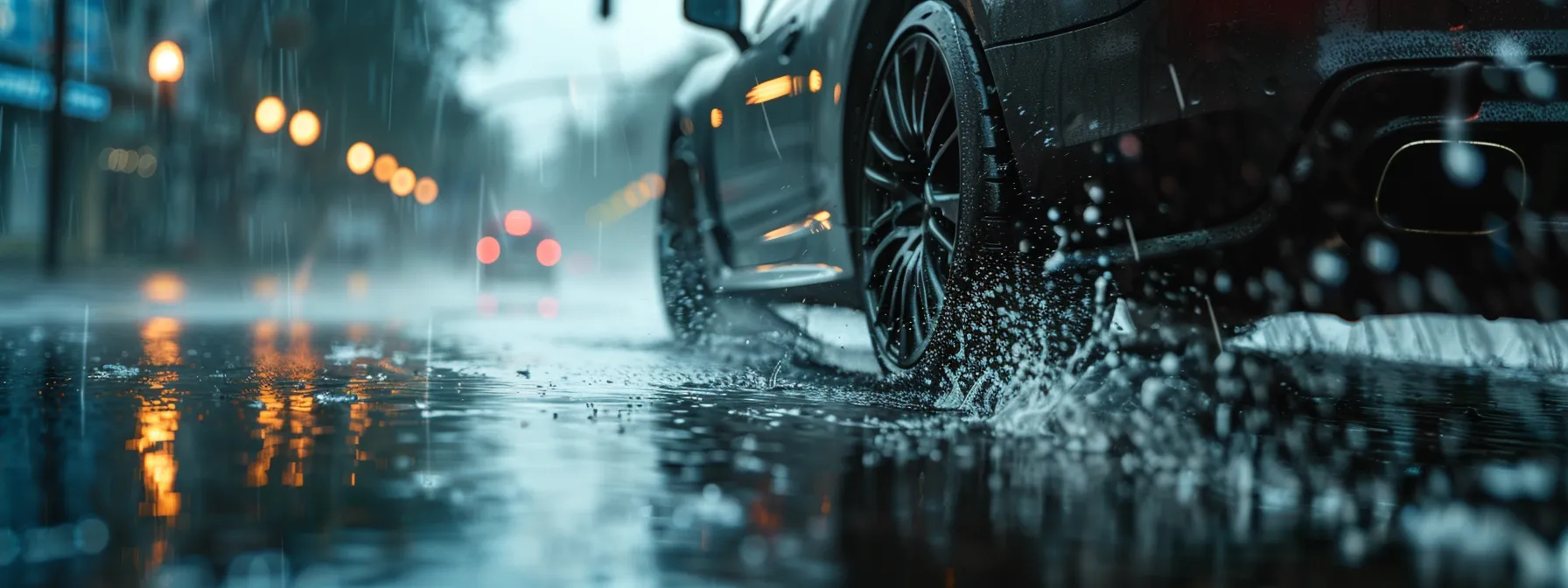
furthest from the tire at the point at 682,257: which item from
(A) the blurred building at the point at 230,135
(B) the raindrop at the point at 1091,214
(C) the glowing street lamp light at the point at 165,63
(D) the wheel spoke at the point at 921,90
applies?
(A) the blurred building at the point at 230,135

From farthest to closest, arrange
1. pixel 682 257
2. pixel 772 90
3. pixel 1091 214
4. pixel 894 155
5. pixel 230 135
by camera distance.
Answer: pixel 230 135
pixel 682 257
pixel 772 90
pixel 894 155
pixel 1091 214

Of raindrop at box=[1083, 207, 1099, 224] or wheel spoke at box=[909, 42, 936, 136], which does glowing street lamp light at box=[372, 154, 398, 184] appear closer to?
wheel spoke at box=[909, 42, 936, 136]

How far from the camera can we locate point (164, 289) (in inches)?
664

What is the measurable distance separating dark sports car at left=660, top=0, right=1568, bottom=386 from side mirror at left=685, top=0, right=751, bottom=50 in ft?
3.59

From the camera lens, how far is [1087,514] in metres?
2.99

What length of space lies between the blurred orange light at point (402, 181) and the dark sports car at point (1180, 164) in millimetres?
36776

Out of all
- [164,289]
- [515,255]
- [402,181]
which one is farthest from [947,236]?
[402,181]

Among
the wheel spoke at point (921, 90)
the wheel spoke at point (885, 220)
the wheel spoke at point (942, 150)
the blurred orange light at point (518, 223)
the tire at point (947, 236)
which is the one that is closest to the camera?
the tire at point (947, 236)

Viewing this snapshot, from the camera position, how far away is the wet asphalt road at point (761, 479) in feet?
8.29

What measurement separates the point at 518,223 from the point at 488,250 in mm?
934

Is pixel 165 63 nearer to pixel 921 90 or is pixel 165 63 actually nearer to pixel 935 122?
pixel 921 90

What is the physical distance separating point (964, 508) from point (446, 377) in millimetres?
3000

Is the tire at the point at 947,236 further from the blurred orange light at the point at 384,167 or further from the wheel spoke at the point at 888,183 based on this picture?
the blurred orange light at the point at 384,167

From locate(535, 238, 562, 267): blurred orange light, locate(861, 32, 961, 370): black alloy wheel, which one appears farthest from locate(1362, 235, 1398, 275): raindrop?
locate(535, 238, 562, 267): blurred orange light
